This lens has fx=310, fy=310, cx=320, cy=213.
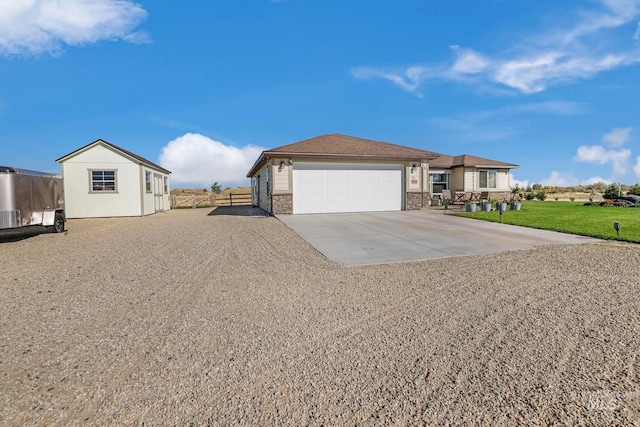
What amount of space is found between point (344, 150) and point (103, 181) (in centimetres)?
1350

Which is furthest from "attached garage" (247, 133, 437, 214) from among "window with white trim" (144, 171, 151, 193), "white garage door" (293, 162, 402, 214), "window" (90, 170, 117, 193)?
"window" (90, 170, 117, 193)

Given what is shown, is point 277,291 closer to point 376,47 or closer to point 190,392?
point 190,392

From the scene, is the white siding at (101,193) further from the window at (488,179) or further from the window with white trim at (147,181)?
the window at (488,179)

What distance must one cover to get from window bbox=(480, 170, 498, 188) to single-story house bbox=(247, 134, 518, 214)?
8.26m

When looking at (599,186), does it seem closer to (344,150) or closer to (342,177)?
(344,150)

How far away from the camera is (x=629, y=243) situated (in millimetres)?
7684

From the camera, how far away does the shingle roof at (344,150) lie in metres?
15.5

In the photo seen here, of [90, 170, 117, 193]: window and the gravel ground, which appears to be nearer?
the gravel ground

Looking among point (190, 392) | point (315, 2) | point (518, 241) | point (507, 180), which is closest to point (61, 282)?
point (190, 392)

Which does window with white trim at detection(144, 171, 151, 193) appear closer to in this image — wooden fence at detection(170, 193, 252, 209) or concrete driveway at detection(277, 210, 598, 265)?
wooden fence at detection(170, 193, 252, 209)

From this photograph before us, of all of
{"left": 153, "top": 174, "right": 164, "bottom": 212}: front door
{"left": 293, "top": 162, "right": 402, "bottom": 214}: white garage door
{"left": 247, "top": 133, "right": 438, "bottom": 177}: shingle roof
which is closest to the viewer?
{"left": 247, "top": 133, "right": 438, "bottom": 177}: shingle roof

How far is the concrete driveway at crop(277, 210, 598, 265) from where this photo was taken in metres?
6.85

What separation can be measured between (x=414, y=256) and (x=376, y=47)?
1196cm

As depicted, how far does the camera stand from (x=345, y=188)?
54.2ft
